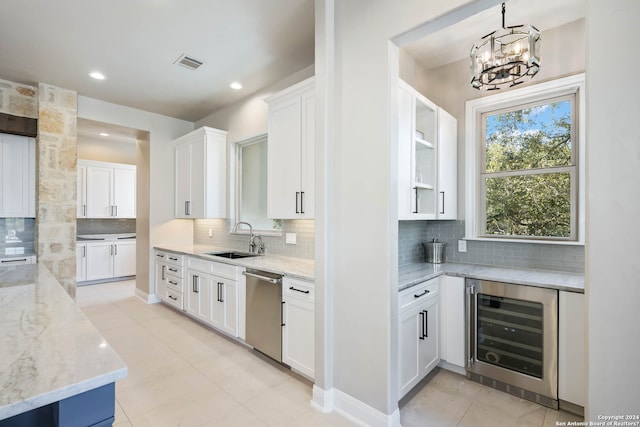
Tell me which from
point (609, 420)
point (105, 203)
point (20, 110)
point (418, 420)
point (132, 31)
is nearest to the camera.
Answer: point (609, 420)

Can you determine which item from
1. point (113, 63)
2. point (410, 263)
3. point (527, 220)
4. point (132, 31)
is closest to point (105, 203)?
point (113, 63)

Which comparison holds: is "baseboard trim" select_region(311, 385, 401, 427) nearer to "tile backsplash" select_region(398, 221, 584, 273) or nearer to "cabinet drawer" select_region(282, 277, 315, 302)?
"cabinet drawer" select_region(282, 277, 315, 302)

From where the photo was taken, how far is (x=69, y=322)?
3.90 ft

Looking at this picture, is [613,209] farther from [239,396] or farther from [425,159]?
[239,396]

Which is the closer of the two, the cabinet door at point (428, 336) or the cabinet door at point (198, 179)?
the cabinet door at point (428, 336)

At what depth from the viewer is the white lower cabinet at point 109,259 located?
609cm

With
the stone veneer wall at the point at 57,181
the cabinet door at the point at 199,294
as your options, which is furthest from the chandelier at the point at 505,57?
the stone veneer wall at the point at 57,181

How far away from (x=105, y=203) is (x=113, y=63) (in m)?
4.19

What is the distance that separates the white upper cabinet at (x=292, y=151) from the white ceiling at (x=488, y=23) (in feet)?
3.94

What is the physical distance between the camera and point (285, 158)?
3.02 m

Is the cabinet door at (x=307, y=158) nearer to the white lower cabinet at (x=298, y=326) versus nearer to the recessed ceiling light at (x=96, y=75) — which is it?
the white lower cabinet at (x=298, y=326)

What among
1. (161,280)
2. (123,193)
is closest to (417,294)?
(161,280)

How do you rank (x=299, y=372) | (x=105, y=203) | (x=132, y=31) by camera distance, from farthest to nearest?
(x=105, y=203)
(x=132, y=31)
(x=299, y=372)

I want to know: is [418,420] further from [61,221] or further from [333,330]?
[61,221]
